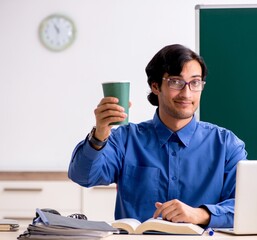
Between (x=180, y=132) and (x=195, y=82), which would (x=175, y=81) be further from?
(x=180, y=132)

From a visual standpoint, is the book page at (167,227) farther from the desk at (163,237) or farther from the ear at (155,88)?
the ear at (155,88)

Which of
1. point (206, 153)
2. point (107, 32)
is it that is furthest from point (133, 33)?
point (206, 153)

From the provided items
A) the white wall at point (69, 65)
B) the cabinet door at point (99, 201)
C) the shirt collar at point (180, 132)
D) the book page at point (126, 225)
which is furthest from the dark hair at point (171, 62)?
the white wall at point (69, 65)

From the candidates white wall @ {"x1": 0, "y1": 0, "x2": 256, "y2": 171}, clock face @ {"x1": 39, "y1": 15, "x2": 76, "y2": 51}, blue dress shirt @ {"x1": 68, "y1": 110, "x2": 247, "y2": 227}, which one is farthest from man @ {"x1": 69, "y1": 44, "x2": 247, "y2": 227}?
clock face @ {"x1": 39, "y1": 15, "x2": 76, "y2": 51}

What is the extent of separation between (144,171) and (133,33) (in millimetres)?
2468

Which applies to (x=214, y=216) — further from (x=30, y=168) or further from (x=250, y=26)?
(x=30, y=168)

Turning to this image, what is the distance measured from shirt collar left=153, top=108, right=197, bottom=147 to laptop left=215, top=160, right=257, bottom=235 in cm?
69

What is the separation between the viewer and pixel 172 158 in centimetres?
255

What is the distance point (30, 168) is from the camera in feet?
15.5

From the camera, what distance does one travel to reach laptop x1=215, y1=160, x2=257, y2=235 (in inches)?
74.4

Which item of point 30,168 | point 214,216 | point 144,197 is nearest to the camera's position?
point 214,216

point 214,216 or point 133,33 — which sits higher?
point 133,33

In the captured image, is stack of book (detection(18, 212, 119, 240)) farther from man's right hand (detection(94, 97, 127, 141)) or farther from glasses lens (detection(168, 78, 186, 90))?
glasses lens (detection(168, 78, 186, 90))

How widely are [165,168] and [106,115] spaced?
52 centimetres
